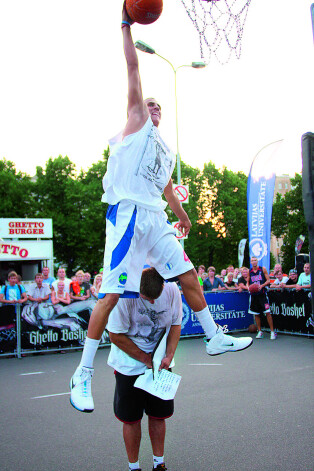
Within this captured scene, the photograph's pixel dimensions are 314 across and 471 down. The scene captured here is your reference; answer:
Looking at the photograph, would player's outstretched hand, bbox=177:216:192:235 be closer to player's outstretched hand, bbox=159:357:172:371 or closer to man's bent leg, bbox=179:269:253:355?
man's bent leg, bbox=179:269:253:355

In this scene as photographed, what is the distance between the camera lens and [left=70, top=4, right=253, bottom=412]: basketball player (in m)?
3.15

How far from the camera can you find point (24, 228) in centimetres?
2648

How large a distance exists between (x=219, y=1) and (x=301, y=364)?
6264 millimetres

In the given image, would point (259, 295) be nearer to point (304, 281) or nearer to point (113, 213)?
point (304, 281)

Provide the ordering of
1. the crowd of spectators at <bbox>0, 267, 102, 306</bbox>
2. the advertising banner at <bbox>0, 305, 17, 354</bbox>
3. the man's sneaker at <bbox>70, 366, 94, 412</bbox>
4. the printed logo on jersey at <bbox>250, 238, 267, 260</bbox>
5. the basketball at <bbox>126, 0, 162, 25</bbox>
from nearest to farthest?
the man's sneaker at <bbox>70, 366, 94, 412</bbox> → the basketball at <bbox>126, 0, 162, 25</bbox> → the advertising banner at <bbox>0, 305, 17, 354</bbox> → the crowd of spectators at <bbox>0, 267, 102, 306</bbox> → the printed logo on jersey at <bbox>250, 238, 267, 260</bbox>

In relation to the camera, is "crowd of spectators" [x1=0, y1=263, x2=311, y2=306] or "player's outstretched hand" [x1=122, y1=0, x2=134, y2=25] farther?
"crowd of spectators" [x1=0, y1=263, x2=311, y2=306]

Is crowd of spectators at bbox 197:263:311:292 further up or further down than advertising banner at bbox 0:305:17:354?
further up

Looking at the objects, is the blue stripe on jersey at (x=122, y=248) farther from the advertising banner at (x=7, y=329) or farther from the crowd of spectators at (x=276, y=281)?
the crowd of spectators at (x=276, y=281)

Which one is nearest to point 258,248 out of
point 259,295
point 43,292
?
point 259,295

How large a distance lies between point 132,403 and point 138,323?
2.07 feet

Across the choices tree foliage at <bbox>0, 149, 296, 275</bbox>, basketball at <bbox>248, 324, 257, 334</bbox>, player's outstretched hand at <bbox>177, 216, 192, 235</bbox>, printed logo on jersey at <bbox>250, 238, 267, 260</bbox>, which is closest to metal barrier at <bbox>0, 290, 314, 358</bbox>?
basketball at <bbox>248, 324, 257, 334</bbox>

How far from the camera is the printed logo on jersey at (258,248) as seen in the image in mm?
14338

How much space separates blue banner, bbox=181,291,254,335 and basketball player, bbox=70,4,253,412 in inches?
332

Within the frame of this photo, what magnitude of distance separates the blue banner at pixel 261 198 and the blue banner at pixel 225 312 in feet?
7.48
